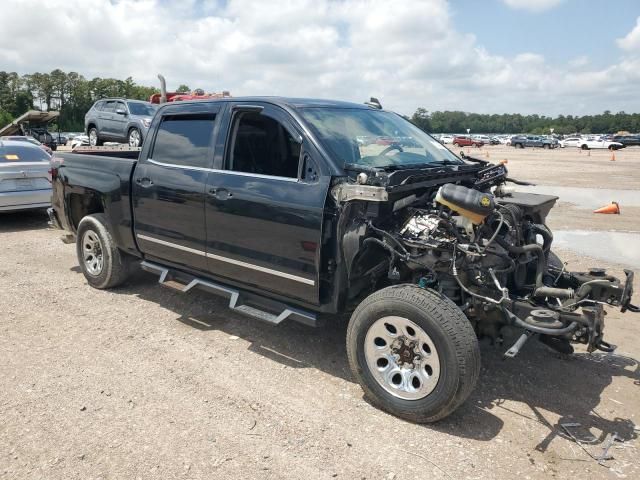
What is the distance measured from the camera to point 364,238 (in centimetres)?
371

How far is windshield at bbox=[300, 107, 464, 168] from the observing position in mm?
4082

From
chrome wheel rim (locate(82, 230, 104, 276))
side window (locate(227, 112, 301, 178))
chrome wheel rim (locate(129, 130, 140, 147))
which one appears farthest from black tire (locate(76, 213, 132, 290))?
chrome wheel rim (locate(129, 130, 140, 147))

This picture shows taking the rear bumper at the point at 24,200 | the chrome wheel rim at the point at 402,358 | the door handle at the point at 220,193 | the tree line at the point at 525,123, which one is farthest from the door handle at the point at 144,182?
the tree line at the point at 525,123

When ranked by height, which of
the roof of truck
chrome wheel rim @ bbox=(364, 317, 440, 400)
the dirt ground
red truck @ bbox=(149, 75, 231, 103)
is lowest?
the dirt ground

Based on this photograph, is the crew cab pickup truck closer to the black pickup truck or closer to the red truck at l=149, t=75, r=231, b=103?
the red truck at l=149, t=75, r=231, b=103

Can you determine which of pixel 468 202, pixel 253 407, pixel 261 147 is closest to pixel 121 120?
pixel 261 147

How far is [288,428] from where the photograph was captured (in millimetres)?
3365

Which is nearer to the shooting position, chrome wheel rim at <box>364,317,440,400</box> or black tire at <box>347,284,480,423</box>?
black tire at <box>347,284,480,423</box>

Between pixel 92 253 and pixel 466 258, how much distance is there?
14.2 feet

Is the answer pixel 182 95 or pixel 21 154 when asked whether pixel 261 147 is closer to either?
pixel 21 154

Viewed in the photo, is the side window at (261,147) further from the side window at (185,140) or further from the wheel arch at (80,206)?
the wheel arch at (80,206)

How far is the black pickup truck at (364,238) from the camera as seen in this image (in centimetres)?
341

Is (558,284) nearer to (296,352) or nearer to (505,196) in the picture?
(505,196)

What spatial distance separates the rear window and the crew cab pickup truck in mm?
58271
